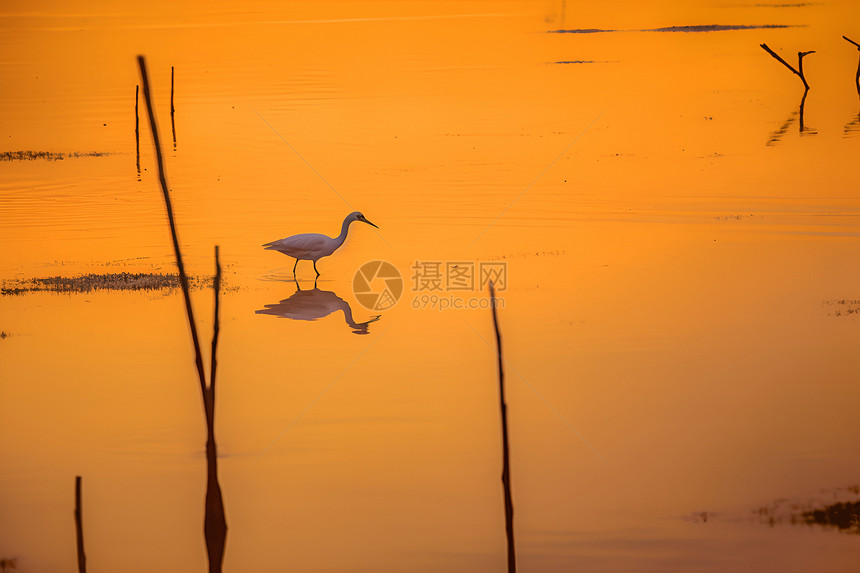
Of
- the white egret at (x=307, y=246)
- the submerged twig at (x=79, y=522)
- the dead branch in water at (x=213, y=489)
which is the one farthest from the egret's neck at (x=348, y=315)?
the submerged twig at (x=79, y=522)

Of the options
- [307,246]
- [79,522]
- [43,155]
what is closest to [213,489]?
[79,522]

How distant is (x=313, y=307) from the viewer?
675 cm

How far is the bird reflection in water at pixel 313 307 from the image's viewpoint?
257 inches

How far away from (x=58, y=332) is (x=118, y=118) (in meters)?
7.99

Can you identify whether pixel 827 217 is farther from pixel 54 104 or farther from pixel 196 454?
pixel 54 104

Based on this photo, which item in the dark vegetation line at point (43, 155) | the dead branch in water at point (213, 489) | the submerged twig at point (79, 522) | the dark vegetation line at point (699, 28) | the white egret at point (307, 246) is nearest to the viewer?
the submerged twig at point (79, 522)

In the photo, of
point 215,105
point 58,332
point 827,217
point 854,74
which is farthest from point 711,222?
point 215,105

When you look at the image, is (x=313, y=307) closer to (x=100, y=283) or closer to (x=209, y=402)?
(x=100, y=283)

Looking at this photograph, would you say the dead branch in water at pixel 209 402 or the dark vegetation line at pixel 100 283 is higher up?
the dark vegetation line at pixel 100 283

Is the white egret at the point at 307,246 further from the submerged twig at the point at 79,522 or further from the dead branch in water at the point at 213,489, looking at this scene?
the submerged twig at the point at 79,522

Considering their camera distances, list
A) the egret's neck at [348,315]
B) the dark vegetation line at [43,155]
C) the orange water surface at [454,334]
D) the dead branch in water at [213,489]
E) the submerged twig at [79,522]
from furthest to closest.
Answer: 1. the dark vegetation line at [43,155]
2. the egret's neck at [348,315]
3. the orange water surface at [454,334]
4. the dead branch in water at [213,489]
5. the submerged twig at [79,522]

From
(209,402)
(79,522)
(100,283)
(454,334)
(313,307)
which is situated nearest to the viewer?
(79,522)

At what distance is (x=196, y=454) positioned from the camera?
5027mm

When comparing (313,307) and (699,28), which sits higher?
(699,28)
